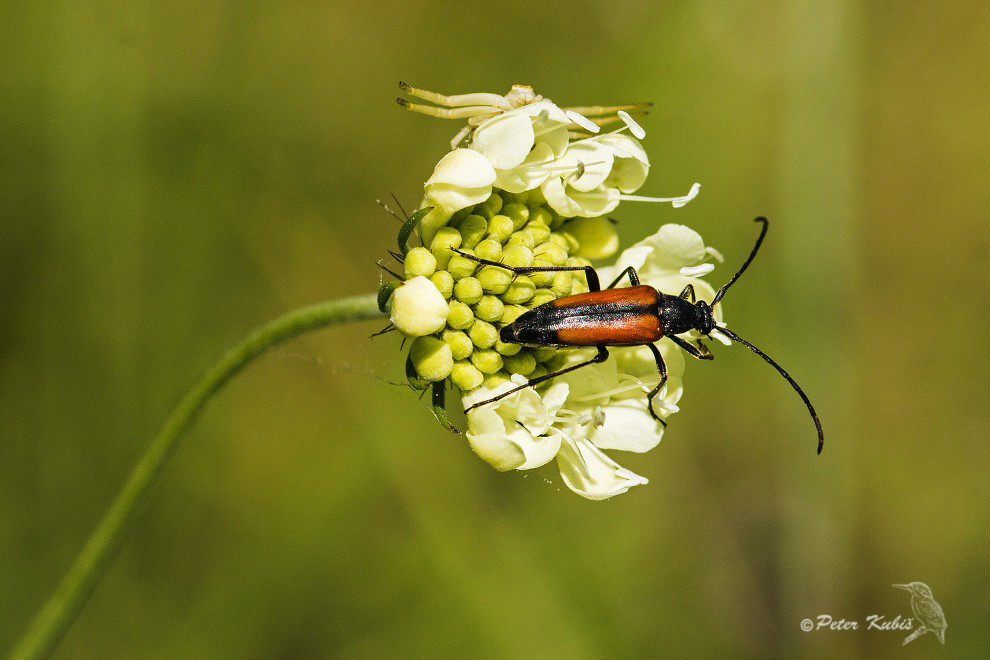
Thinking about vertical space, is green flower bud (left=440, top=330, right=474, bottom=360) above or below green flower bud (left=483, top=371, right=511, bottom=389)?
above

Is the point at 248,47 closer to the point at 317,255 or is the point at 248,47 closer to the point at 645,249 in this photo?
the point at 317,255

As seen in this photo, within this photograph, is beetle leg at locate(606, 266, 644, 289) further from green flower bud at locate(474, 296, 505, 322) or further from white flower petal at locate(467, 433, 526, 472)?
white flower petal at locate(467, 433, 526, 472)

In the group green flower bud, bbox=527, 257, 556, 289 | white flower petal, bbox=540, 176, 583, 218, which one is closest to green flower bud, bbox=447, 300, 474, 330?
green flower bud, bbox=527, 257, 556, 289

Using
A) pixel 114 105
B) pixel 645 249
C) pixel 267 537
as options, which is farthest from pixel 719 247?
pixel 114 105

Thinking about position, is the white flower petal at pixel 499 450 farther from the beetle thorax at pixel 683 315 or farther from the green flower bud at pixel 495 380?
the beetle thorax at pixel 683 315

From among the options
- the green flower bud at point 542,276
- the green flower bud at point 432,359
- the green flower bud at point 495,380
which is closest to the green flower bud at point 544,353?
the green flower bud at point 495,380

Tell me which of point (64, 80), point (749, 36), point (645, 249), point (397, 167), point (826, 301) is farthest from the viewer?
point (749, 36)
